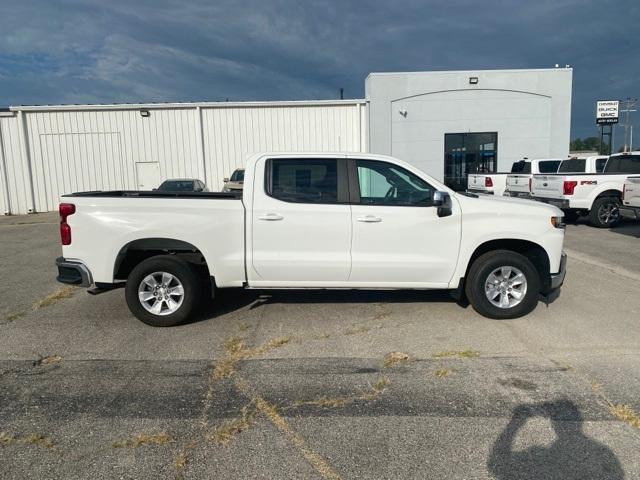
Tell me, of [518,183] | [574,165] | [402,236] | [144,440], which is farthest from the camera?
[574,165]

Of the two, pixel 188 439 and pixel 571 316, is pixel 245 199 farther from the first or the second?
pixel 571 316

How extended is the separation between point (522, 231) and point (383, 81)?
18227 mm

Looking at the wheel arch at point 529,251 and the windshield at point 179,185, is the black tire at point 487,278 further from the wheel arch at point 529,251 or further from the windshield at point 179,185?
the windshield at point 179,185

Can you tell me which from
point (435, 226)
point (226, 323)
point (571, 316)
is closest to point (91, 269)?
point (226, 323)

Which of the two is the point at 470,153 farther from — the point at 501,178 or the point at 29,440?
the point at 29,440

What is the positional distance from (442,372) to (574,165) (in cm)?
1492

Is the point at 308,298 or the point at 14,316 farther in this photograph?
the point at 308,298

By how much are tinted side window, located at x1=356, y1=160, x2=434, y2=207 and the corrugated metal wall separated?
16.7 m

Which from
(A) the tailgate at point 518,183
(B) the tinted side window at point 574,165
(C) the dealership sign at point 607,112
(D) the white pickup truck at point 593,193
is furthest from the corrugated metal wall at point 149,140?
(C) the dealership sign at point 607,112

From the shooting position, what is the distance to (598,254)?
32.4 ft

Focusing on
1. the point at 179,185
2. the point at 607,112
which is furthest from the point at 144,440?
the point at 607,112

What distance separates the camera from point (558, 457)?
117 inches

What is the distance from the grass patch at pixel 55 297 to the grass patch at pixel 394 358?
4734 millimetres

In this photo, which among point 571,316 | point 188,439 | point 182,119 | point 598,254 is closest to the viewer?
point 188,439
